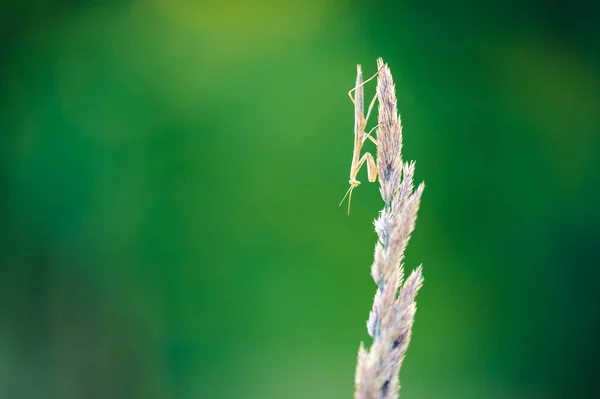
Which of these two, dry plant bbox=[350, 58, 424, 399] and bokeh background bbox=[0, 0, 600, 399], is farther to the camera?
bokeh background bbox=[0, 0, 600, 399]

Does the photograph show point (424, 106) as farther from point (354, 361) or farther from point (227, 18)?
point (354, 361)

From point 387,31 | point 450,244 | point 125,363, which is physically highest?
point 387,31

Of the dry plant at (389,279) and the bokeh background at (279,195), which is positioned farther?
the bokeh background at (279,195)

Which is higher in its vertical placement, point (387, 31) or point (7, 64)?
point (387, 31)

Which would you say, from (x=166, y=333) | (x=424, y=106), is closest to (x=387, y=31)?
(x=424, y=106)
